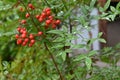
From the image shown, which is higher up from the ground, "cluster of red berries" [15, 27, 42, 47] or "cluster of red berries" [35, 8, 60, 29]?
"cluster of red berries" [35, 8, 60, 29]

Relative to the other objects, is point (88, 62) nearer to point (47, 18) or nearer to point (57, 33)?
point (57, 33)

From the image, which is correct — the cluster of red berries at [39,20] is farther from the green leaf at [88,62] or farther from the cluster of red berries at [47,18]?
the green leaf at [88,62]

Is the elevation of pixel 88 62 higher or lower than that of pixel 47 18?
lower

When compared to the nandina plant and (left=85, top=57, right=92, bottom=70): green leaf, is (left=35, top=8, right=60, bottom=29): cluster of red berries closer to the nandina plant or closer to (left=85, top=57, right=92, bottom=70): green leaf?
the nandina plant

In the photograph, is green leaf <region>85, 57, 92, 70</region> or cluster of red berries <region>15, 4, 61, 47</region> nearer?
green leaf <region>85, 57, 92, 70</region>

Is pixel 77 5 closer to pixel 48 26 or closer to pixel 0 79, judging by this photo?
pixel 48 26

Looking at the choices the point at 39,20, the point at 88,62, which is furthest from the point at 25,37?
the point at 88,62

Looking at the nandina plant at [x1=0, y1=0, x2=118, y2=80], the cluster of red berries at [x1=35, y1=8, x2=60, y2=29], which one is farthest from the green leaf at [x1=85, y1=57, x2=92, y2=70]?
the cluster of red berries at [x1=35, y1=8, x2=60, y2=29]

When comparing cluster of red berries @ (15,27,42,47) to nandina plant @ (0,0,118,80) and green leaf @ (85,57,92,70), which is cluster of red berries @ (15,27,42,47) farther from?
green leaf @ (85,57,92,70)

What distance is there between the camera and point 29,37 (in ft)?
4.74

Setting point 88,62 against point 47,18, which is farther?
point 47,18

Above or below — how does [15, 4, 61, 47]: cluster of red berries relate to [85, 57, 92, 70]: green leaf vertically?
above

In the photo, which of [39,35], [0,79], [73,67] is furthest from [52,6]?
[0,79]

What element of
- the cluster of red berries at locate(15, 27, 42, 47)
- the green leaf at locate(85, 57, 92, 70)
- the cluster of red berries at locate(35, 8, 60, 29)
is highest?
the cluster of red berries at locate(35, 8, 60, 29)
